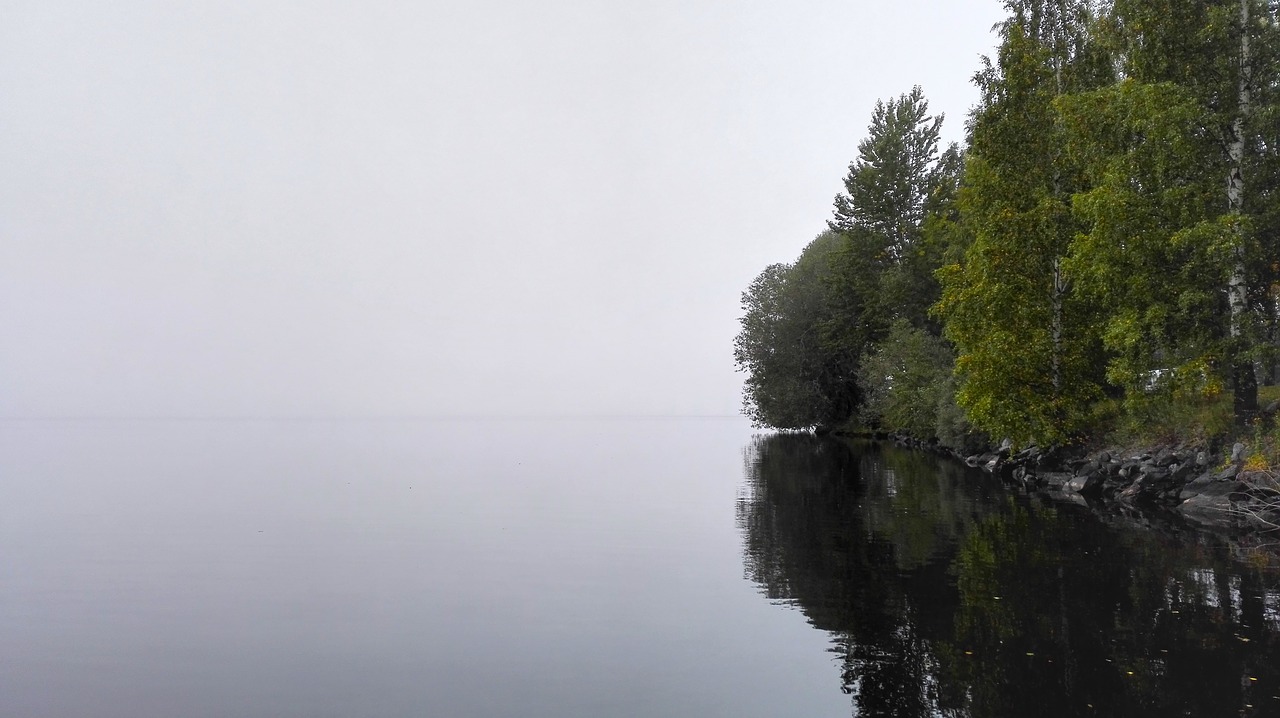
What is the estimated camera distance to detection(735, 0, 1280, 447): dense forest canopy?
24.4 metres

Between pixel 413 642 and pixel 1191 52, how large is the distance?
28916mm

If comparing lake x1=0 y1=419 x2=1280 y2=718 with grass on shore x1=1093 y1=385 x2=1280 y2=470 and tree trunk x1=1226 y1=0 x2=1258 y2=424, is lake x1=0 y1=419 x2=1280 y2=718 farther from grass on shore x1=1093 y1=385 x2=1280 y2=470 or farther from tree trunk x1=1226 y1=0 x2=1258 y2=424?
tree trunk x1=1226 y1=0 x2=1258 y2=424

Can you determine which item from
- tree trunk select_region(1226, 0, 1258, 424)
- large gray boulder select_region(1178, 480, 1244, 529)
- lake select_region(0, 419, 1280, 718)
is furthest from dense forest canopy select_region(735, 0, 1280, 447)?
lake select_region(0, 419, 1280, 718)

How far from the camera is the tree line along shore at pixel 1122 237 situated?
24.3 meters

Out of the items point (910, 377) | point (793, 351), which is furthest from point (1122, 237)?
point (793, 351)

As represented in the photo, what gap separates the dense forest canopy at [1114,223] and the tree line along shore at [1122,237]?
0.25 ft

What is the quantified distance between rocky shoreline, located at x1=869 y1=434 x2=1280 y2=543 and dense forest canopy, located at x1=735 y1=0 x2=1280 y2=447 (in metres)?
1.60

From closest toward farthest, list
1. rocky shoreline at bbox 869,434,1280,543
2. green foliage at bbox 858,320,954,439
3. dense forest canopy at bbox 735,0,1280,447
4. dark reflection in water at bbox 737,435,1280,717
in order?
dark reflection in water at bbox 737,435,1280,717, rocky shoreline at bbox 869,434,1280,543, dense forest canopy at bbox 735,0,1280,447, green foliage at bbox 858,320,954,439

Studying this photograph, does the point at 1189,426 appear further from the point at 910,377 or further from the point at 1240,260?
the point at 910,377

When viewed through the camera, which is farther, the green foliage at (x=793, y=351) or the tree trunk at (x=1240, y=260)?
the green foliage at (x=793, y=351)

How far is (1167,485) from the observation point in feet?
84.5

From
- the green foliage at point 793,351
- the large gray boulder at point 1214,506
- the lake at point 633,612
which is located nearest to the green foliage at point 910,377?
the green foliage at point 793,351

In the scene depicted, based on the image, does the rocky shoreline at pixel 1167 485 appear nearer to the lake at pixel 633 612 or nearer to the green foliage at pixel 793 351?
the lake at pixel 633 612

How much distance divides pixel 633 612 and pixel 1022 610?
6.18 m
